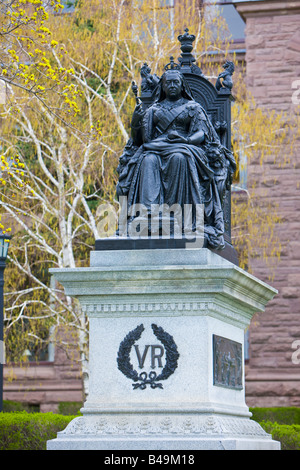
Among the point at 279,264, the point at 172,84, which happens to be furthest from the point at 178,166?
the point at 279,264

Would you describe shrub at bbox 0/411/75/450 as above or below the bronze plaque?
below

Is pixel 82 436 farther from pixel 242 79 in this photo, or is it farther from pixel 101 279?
pixel 242 79

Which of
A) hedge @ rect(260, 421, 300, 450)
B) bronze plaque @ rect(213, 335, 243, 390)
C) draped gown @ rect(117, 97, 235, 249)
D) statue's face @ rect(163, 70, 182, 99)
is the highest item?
statue's face @ rect(163, 70, 182, 99)

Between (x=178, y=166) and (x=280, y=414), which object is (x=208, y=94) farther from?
(x=280, y=414)

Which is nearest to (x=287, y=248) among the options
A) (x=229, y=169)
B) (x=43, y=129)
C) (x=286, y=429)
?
(x=43, y=129)

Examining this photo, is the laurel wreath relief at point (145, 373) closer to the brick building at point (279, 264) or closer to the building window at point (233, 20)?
the brick building at point (279, 264)

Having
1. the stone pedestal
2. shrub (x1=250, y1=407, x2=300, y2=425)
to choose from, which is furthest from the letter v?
shrub (x1=250, y1=407, x2=300, y2=425)

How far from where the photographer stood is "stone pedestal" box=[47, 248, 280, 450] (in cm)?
889

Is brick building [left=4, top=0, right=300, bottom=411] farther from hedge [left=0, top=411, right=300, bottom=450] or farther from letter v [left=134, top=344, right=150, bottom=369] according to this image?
letter v [left=134, top=344, right=150, bottom=369]

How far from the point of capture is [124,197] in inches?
392

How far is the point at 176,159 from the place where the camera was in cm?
971

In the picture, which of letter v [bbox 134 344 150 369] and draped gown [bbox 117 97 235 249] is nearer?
letter v [bbox 134 344 150 369]

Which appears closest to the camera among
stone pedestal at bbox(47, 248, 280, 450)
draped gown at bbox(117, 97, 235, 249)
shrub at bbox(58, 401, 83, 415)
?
stone pedestal at bbox(47, 248, 280, 450)

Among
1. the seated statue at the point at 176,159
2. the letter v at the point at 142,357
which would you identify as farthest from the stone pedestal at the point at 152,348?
A: the seated statue at the point at 176,159
